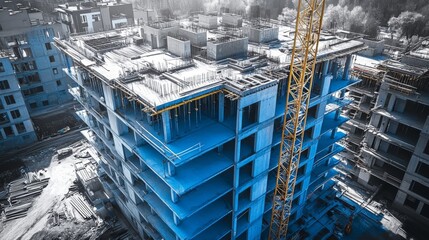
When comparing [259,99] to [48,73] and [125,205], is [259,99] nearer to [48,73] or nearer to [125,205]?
[125,205]

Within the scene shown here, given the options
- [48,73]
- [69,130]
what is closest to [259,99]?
[69,130]

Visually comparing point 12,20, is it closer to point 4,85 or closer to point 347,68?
point 4,85

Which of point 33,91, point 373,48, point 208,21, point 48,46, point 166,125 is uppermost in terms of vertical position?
point 208,21

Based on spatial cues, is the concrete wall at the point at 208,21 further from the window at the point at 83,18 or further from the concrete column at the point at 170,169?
the window at the point at 83,18

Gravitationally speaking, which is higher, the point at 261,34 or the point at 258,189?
the point at 261,34

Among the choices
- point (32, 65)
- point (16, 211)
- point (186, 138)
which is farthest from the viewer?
point (32, 65)

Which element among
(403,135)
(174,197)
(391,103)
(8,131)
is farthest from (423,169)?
(8,131)

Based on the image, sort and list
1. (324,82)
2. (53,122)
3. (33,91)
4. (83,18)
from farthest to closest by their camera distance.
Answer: (83,18)
(33,91)
(53,122)
(324,82)

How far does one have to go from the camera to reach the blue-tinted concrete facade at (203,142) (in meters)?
25.9

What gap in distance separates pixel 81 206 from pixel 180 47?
3003cm

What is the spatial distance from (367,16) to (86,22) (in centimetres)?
9214

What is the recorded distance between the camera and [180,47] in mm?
36031

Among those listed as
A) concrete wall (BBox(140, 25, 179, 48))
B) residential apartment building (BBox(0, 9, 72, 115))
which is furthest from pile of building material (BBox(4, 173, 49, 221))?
concrete wall (BBox(140, 25, 179, 48))

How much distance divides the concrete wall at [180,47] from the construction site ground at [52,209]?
2649cm
